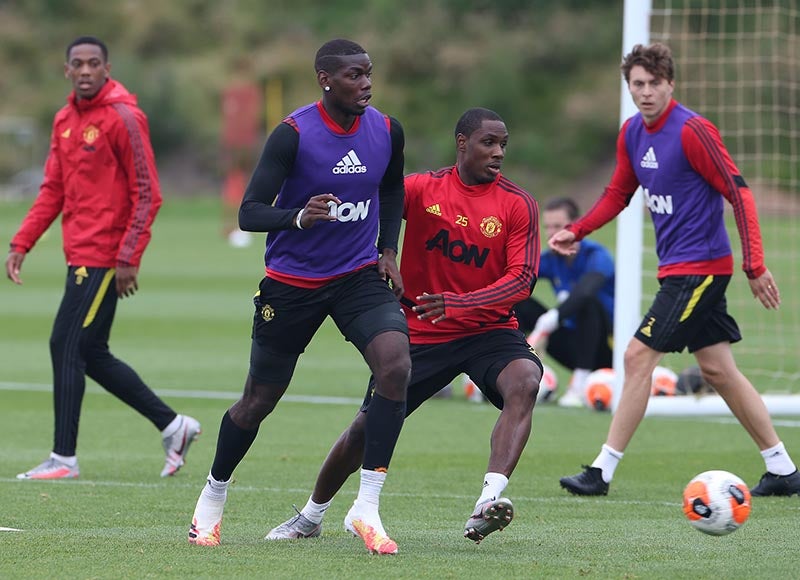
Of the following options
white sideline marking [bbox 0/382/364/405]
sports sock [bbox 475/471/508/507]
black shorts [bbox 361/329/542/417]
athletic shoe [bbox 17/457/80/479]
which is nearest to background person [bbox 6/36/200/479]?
athletic shoe [bbox 17/457/80/479]

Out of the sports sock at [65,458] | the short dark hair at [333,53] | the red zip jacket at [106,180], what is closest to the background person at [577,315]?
the red zip jacket at [106,180]

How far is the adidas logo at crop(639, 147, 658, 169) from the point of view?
26.8 ft

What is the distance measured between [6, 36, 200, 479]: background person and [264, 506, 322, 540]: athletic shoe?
2.23 metres

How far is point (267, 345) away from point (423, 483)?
236cm

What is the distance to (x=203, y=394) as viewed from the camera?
13.0 m

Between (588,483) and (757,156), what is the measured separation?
A: 7631mm

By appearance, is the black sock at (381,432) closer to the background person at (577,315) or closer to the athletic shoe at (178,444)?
the athletic shoe at (178,444)

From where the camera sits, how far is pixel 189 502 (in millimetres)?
7820

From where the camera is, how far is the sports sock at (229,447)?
6.57 metres

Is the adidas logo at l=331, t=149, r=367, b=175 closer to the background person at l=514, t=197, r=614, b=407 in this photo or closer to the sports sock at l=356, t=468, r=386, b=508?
the sports sock at l=356, t=468, r=386, b=508

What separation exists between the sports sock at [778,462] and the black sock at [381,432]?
2.71m

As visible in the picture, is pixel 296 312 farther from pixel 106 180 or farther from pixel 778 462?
pixel 778 462

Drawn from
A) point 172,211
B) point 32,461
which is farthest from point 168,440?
point 172,211

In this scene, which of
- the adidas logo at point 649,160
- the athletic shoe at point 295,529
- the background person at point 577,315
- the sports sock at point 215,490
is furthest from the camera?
the background person at point 577,315
